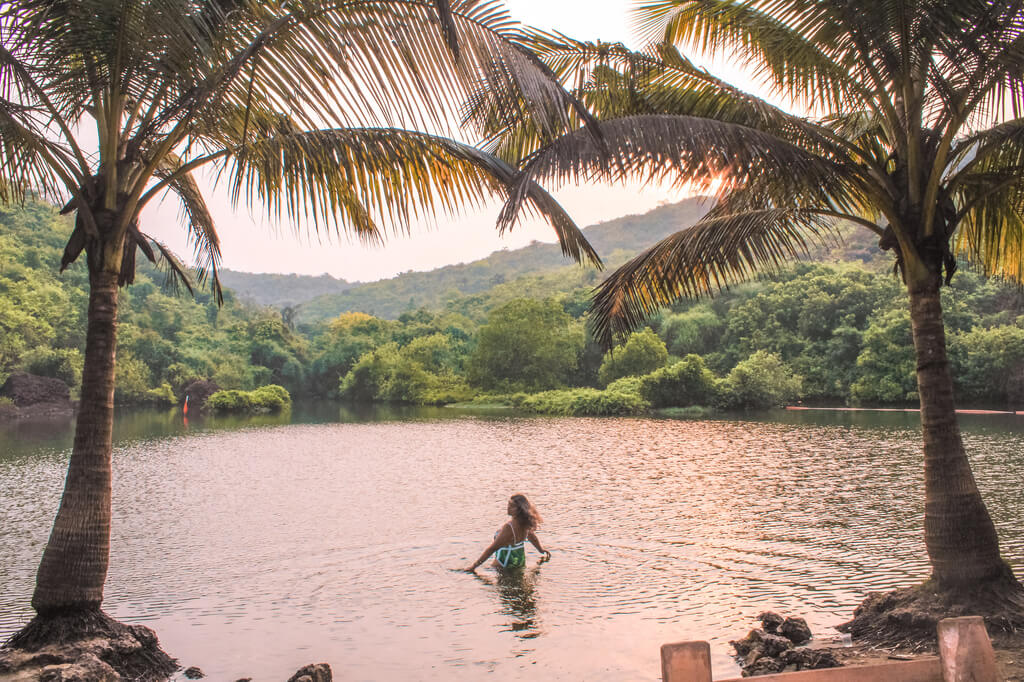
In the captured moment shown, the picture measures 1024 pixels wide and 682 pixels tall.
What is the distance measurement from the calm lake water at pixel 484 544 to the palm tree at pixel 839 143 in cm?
243

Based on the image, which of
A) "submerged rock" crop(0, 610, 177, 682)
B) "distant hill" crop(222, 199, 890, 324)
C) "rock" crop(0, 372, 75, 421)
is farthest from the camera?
"distant hill" crop(222, 199, 890, 324)

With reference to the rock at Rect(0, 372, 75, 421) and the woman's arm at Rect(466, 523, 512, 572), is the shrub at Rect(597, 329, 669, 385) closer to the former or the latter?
the rock at Rect(0, 372, 75, 421)

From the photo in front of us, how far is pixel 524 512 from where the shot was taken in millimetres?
9453

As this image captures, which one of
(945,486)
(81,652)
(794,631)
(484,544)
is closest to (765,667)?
(794,631)

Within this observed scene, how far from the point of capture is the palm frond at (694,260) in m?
6.71

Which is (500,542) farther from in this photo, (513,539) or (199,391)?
(199,391)

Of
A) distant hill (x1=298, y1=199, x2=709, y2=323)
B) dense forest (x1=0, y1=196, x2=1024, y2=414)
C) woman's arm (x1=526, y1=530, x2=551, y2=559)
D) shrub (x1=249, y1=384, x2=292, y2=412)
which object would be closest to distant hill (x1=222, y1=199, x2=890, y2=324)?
distant hill (x1=298, y1=199, x2=709, y2=323)

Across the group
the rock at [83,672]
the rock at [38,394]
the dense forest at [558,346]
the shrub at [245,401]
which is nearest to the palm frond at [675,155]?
the rock at [83,672]

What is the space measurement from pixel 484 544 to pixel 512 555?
1.87 metres

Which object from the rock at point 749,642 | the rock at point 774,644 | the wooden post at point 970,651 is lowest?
the rock at point 749,642

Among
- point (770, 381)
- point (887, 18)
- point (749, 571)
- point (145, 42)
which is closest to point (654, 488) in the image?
point (749, 571)

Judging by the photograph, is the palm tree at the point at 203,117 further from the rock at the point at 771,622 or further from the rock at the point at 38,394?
the rock at the point at 38,394

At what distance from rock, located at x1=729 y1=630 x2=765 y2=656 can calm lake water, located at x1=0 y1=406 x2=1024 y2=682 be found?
141mm

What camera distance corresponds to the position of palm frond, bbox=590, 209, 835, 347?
6.71m
